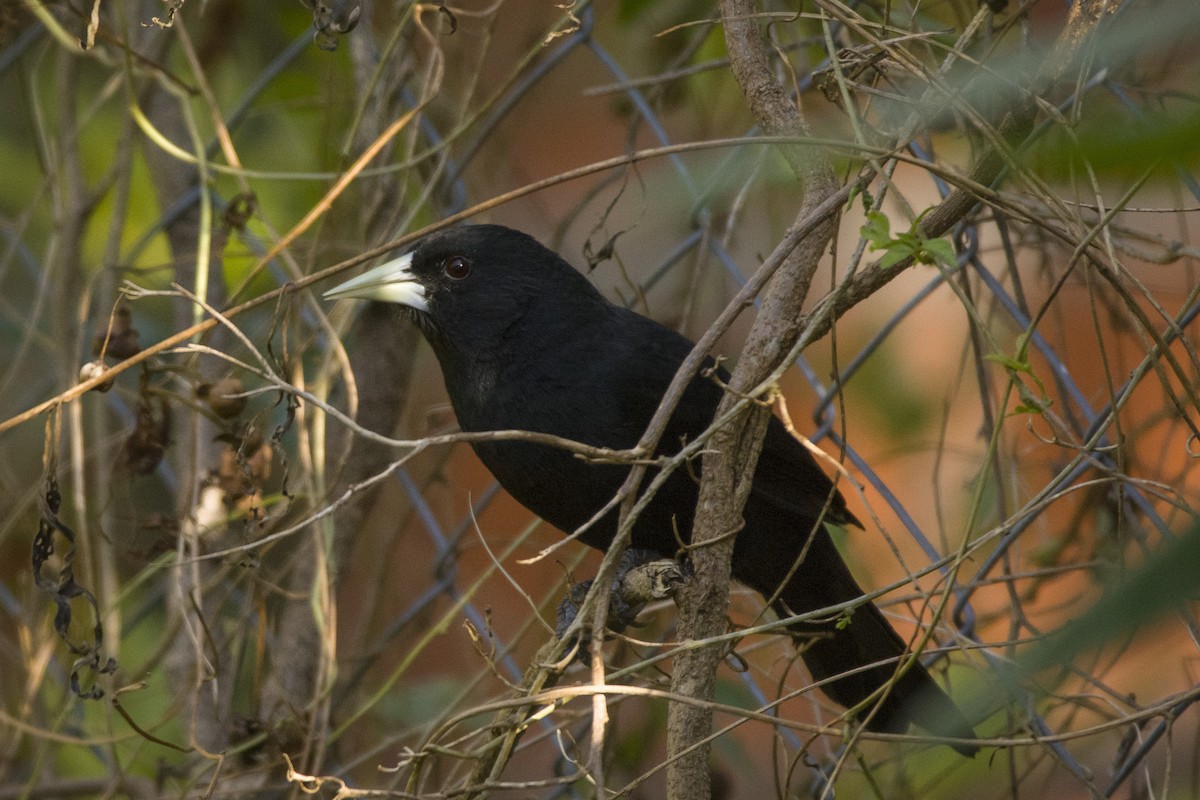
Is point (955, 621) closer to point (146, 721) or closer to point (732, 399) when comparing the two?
point (732, 399)

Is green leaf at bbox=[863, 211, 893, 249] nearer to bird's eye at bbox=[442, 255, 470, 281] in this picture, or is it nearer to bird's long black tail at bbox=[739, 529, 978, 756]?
bird's long black tail at bbox=[739, 529, 978, 756]

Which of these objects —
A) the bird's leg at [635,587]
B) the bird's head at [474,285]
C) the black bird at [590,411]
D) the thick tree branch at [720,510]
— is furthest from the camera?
the bird's head at [474,285]

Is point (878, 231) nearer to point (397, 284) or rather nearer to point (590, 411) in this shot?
point (590, 411)

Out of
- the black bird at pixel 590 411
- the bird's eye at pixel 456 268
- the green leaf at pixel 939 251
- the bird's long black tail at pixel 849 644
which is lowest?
the bird's long black tail at pixel 849 644

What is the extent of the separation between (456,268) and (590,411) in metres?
0.47

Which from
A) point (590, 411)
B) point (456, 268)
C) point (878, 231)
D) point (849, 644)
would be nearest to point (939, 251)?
point (878, 231)

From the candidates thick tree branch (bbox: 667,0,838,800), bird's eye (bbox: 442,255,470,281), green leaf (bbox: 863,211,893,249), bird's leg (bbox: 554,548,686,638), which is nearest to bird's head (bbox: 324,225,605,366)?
bird's eye (bbox: 442,255,470,281)

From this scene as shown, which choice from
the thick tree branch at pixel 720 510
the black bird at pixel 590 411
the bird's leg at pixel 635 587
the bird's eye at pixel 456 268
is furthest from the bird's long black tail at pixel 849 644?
the bird's eye at pixel 456 268

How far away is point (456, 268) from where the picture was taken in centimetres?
233

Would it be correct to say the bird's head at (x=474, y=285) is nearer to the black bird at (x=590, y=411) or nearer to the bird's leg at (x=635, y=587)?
the black bird at (x=590, y=411)

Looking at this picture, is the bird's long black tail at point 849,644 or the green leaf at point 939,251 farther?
the bird's long black tail at point 849,644

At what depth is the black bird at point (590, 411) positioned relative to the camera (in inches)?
79.4

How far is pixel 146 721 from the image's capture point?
122 inches

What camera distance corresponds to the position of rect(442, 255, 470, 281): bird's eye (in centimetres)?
232
